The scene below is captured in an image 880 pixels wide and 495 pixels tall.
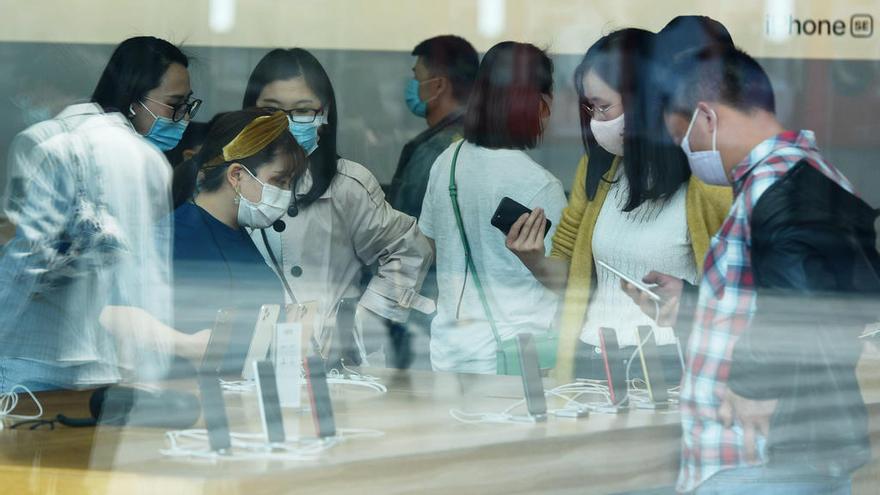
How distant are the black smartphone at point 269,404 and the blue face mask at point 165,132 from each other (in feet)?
3.59

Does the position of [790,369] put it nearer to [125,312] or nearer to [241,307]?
[241,307]

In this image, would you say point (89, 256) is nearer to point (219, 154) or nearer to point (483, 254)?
point (219, 154)

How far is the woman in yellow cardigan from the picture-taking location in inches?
107

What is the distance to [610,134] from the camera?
2.95 meters

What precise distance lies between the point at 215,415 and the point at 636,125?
122cm

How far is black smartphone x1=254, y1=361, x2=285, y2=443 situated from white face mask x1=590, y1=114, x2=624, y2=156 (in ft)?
3.49

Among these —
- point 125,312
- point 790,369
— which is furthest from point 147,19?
point 790,369

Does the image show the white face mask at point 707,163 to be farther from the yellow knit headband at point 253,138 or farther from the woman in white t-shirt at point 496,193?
the yellow knit headband at point 253,138

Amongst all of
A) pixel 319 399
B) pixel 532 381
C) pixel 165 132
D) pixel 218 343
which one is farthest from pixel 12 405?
pixel 532 381

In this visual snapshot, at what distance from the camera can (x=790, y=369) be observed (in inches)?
88.1

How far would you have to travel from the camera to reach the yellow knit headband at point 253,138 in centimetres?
296

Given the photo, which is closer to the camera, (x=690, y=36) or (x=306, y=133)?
(x=690, y=36)

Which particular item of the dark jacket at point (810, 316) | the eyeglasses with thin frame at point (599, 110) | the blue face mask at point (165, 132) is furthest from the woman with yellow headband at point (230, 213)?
the dark jacket at point (810, 316)

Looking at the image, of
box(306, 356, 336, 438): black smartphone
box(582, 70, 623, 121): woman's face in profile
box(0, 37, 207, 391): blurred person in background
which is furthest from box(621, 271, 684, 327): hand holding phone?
box(0, 37, 207, 391): blurred person in background
